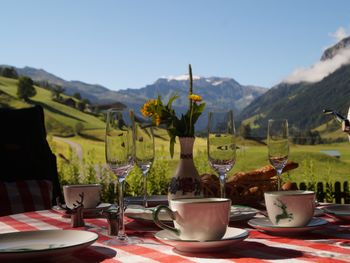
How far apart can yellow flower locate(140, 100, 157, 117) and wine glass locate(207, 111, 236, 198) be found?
0.90 feet

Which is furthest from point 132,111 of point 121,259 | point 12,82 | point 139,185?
point 12,82

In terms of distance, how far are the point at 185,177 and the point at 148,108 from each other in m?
0.31

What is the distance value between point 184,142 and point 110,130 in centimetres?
50

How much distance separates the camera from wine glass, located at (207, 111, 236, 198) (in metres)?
1.63

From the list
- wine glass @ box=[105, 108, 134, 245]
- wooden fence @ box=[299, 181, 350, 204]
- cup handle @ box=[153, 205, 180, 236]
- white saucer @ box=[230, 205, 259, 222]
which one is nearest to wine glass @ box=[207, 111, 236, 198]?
white saucer @ box=[230, 205, 259, 222]

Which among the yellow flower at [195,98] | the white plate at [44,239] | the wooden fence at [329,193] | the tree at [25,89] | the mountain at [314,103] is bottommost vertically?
the wooden fence at [329,193]

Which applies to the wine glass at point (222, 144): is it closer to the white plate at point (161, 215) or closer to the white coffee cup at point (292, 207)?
the white plate at point (161, 215)

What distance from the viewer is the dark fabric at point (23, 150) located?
10.5ft

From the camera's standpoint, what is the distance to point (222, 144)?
1.65 metres

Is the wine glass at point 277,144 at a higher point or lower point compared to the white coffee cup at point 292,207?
higher

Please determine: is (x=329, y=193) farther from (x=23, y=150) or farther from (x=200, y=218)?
(x=200, y=218)

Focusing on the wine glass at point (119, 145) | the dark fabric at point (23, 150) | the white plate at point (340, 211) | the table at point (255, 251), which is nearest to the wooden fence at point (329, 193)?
the dark fabric at point (23, 150)

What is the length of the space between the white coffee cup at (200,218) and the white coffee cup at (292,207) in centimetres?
25

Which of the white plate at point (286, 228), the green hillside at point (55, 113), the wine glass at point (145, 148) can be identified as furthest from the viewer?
the green hillside at point (55, 113)
